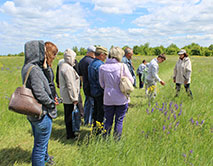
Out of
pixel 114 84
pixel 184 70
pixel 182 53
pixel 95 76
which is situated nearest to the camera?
pixel 114 84

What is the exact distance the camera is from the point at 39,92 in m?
2.39

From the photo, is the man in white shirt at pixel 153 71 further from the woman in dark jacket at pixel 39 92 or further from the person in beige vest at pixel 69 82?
the woman in dark jacket at pixel 39 92

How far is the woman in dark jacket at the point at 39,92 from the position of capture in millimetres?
2379

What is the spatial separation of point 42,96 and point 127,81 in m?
1.52

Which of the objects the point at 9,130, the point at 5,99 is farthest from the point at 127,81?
the point at 5,99

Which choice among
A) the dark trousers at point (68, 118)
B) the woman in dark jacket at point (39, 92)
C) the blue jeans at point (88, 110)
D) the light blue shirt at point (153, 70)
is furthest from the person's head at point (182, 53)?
the woman in dark jacket at point (39, 92)

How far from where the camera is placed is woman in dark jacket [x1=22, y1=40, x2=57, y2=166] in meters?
2.38

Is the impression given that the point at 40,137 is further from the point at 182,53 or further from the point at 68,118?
the point at 182,53

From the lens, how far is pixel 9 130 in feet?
14.5

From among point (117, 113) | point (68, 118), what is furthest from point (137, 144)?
point (68, 118)

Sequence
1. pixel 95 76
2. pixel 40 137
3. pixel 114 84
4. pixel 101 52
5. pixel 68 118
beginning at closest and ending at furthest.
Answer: pixel 40 137, pixel 114 84, pixel 101 52, pixel 95 76, pixel 68 118

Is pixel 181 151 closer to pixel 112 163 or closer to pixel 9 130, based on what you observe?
pixel 112 163

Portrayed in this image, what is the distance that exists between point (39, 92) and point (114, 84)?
147 cm

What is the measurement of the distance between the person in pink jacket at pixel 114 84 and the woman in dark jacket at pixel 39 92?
119 centimetres
